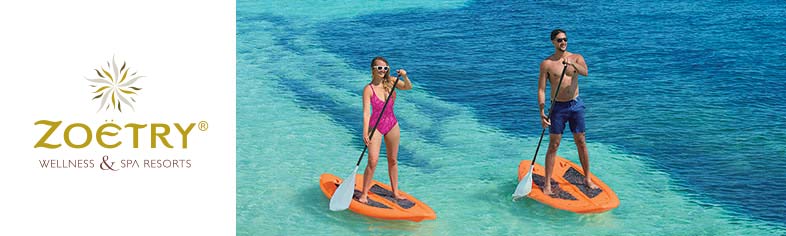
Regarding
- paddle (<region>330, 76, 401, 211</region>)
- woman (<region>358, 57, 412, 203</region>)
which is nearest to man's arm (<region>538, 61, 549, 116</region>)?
woman (<region>358, 57, 412, 203</region>)

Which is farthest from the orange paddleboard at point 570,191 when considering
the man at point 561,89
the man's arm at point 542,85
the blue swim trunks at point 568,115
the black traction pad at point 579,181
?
the man's arm at point 542,85

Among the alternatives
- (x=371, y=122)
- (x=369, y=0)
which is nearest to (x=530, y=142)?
(x=371, y=122)

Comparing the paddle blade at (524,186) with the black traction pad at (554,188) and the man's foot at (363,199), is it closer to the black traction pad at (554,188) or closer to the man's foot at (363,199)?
the black traction pad at (554,188)

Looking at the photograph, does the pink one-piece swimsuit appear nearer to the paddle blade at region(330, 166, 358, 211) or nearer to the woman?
the woman

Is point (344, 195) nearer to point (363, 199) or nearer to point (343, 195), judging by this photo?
point (343, 195)

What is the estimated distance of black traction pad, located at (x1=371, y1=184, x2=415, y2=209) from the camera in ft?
33.3

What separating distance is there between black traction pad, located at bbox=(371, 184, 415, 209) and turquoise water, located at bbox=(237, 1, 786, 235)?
23cm

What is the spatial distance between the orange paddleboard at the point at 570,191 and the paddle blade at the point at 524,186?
0.06m

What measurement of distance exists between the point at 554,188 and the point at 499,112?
361 cm

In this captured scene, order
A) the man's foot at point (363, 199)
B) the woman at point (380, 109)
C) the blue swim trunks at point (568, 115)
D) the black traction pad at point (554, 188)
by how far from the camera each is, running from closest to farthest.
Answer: the woman at point (380, 109) < the blue swim trunks at point (568, 115) < the man's foot at point (363, 199) < the black traction pad at point (554, 188)

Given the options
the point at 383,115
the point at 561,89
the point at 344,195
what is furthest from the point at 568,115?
the point at 344,195

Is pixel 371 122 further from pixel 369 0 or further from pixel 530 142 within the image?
pixel 369 0

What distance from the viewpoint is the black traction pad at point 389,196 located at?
10164 millimetres

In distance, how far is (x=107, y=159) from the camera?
1009 cm
